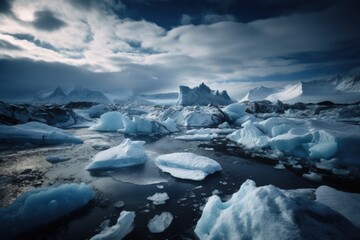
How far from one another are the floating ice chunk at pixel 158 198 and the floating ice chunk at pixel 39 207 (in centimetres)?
132


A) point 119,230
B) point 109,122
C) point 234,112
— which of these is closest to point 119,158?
point 119,230

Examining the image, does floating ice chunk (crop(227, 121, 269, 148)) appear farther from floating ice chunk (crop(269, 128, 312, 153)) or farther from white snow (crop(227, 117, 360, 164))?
floating ice chunk (crop(269, 128, 312, 153))

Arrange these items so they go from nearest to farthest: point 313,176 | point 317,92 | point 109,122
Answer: point 313,176, point 109,122, point 317,92

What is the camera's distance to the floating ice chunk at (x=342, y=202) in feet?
8.03

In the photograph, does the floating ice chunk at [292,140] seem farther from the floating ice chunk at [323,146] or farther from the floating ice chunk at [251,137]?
the floating ice chunk at [251,137]

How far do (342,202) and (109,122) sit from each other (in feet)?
52.4

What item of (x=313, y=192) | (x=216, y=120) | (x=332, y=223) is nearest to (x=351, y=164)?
(x=313, y=192)

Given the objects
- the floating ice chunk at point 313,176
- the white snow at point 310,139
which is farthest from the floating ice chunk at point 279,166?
the white snow at point 310,139

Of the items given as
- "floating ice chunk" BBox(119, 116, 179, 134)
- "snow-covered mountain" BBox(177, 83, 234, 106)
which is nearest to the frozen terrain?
"floating ice chunk" BBox(119, 116, 179, 134)

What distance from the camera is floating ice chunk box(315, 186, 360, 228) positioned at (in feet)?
8.03

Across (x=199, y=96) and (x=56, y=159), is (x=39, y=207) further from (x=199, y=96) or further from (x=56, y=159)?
(x=199, y=96)

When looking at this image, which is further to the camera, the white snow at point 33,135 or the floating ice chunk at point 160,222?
the white snow at point 33,135

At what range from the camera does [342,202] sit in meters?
2.83

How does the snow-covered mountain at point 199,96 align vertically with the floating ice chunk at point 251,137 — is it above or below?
above
